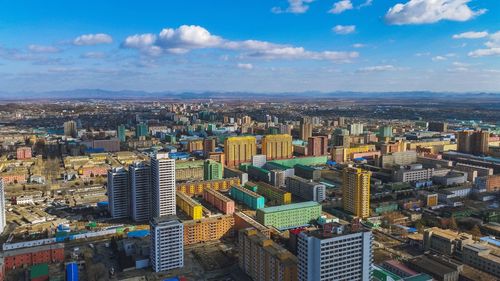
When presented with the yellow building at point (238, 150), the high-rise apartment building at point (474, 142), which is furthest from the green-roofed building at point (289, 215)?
the high-rise apartment building at point (474, 142)

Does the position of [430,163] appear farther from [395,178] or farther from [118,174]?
[118,174]

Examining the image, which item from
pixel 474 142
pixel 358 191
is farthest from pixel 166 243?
pixel 474 142

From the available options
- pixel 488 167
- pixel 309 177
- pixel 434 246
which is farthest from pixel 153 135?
pixel 434 246

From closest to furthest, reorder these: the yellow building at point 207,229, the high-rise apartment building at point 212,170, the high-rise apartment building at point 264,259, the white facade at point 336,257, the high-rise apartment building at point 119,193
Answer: the white facade at point 336,257 → the high-rise apartment building at point 264,259 → the yellow building at point 207,229 → the high-rise apartment building at point 119,193 → the high-rise apartment building at point 212,170

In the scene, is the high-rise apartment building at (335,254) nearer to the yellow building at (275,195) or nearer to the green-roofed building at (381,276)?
the green-roofed building at (381,276)

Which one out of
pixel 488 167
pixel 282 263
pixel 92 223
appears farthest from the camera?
pixel 488 167
